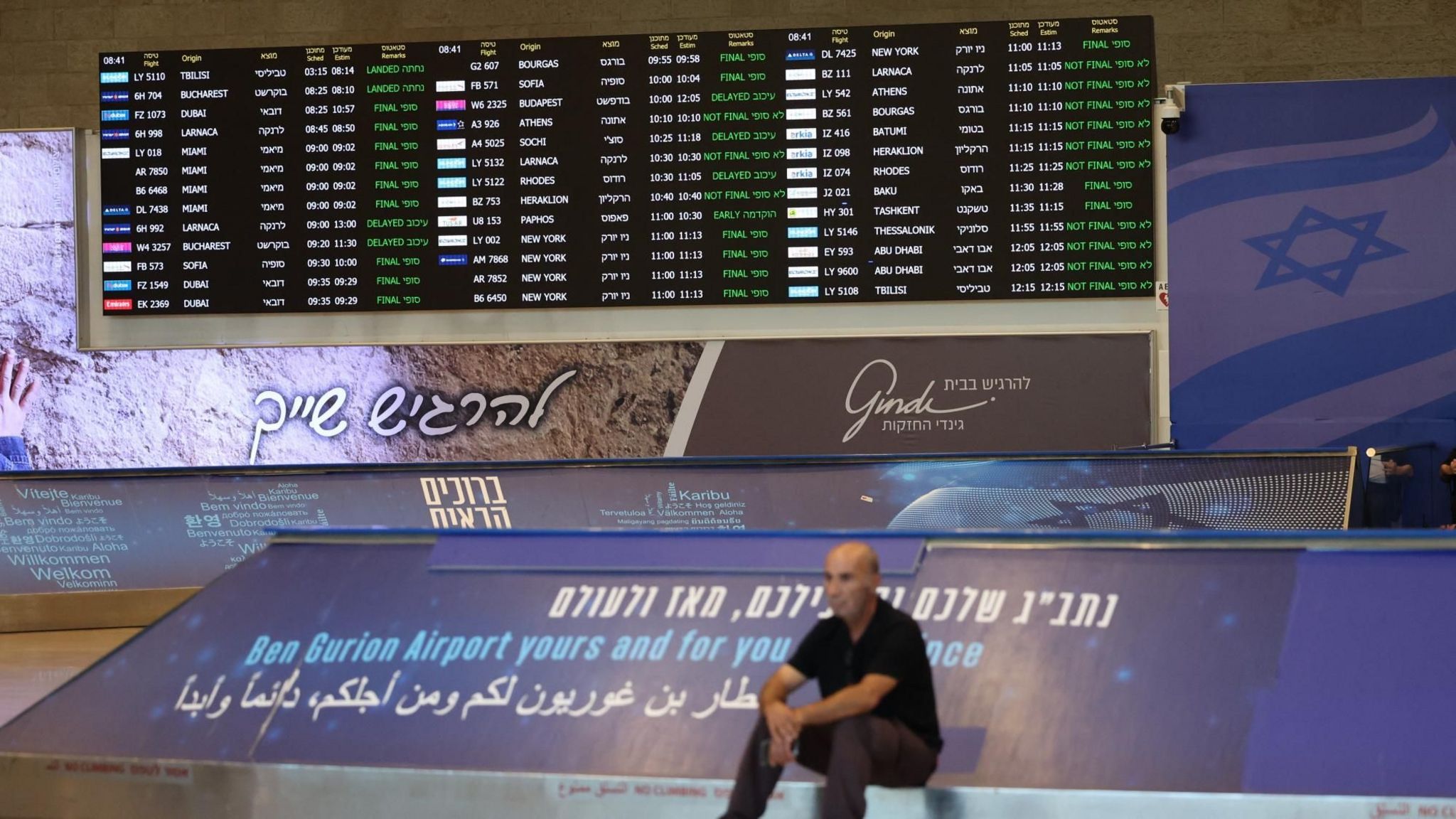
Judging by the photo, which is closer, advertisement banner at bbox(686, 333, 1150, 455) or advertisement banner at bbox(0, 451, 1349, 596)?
advertisement banner at bbox(0, 451, 1349, 596)

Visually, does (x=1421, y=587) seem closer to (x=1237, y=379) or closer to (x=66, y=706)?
(x=66, y=706)

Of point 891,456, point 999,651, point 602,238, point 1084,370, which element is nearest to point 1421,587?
point 999,651

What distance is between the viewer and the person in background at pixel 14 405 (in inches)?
469

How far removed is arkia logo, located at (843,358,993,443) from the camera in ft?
37.7

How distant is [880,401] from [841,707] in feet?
24.8

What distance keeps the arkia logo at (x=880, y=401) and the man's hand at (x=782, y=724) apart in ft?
24.6

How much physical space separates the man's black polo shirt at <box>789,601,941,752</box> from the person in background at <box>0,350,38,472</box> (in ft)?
31.5

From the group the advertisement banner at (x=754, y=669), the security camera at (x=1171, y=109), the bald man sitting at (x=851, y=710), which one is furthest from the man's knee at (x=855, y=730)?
the security camera at (x=1171, y=109)

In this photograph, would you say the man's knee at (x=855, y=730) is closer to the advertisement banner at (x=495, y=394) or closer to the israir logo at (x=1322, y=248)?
the advertisement banner at (x=495, y=394)

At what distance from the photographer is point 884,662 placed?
13.5 feet

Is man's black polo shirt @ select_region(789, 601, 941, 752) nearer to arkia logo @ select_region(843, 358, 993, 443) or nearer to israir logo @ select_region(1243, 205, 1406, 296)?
arkia logo @ select_region(843, 358, 993, 443)

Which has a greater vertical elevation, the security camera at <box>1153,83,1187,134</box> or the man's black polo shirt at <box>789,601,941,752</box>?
the security camera at <box>1153,83,1187,134</box>

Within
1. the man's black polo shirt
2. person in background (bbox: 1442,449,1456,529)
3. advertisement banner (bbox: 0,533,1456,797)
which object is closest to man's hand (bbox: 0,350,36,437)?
advertisement banner (bbox: 0,533,1456,797)

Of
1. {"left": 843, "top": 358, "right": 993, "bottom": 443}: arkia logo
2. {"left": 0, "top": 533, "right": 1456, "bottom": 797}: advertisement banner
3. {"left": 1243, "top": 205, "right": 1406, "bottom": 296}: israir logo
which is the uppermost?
{"left": 1243, "top": 205, "right": 1406, "bottom": 296}: israir logo
